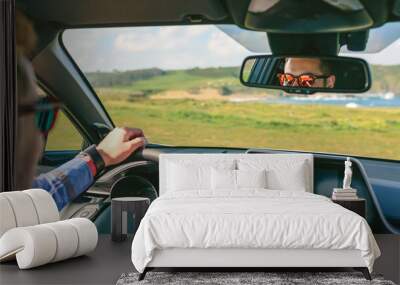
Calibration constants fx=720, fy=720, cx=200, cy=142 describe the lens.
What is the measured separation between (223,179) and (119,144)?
159 centimetres

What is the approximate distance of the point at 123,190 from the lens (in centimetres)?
868

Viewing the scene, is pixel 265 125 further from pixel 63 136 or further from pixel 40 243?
pixel 40 243

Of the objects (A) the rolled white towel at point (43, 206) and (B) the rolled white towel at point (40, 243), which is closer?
(B) the rolled white towel at point (40, 243)

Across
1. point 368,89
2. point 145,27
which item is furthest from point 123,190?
point 368,89

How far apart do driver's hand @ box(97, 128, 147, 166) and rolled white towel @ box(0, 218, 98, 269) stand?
83.5 inches

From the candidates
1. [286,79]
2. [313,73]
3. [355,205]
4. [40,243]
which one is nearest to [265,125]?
[286,79]

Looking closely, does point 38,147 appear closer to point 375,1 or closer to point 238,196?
point 238,196

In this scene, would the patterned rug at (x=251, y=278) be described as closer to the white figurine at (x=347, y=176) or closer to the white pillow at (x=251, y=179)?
the white pillow at (x=251, y=179)

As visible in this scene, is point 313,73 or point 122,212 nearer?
point 122,212

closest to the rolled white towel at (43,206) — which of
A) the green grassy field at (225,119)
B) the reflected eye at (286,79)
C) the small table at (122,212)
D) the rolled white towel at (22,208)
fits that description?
the rolled white towel at (22,208)

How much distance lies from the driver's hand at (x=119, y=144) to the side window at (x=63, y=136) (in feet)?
0.99

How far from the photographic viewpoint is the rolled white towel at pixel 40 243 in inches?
245

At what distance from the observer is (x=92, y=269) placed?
637cm

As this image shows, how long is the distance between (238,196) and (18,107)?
313 centimetres
